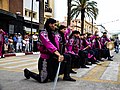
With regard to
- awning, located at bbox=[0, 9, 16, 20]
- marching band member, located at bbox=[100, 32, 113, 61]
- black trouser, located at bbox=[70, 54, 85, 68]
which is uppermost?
awning, located at bbox=[0, 9, 16, 20]

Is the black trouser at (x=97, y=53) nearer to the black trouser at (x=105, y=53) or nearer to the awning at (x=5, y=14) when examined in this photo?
the black trouser at (x=105, y=53)

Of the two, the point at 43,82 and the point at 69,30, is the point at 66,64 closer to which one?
the point at 43,82

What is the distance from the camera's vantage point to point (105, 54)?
53.6ft

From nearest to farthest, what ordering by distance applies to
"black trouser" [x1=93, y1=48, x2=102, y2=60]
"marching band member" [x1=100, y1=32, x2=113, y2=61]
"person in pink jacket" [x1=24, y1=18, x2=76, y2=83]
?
"person in pink jacket" [x1=24, y1=18, x2=76, y2=83] < "black trouser" [x1=93, y1=48, x2=102, y2=60] < "marching band member" [x1=100, y1=32, x2=113, y2=61]

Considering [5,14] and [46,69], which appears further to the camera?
[5,14]

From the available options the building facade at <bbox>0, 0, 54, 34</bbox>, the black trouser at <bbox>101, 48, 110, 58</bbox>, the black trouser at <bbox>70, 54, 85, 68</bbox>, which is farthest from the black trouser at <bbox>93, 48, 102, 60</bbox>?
the building facade at <bbox>0, 0, 54, 34</bbox>

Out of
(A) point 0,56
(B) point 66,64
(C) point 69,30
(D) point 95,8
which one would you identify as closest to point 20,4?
(D) point 95,8

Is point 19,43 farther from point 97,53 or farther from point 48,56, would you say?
point 48,56

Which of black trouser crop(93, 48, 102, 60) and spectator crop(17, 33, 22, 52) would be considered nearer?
Answer: black trouser crop(93, 48, 102, 60)

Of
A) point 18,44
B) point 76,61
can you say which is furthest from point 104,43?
point 18,44

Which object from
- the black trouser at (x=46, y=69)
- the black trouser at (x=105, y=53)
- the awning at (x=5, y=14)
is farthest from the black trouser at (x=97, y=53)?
the awning at (x=5, y=14)

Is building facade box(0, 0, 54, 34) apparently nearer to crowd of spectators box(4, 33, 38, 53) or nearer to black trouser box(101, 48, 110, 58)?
crowd of spectators box(4, 33, 38, 53)

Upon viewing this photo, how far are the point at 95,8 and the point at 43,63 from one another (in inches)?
1411

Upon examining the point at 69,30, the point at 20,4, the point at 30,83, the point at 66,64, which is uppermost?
the point at 20,4
